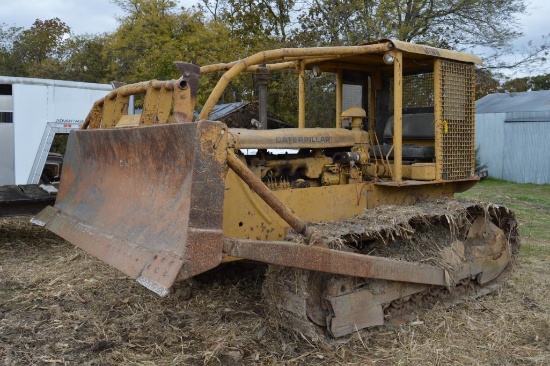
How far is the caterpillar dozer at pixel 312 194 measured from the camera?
363 centimetres

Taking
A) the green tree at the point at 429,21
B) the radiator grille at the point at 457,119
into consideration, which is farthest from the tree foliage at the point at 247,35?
the radiator grille at the point at 457,119

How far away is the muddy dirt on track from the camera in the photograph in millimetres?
4168

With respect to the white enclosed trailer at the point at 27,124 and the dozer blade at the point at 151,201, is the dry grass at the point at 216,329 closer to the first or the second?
the dozer blade at the point at 151,201

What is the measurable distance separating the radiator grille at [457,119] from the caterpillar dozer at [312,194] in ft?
0.06

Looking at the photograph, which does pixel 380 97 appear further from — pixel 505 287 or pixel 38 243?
pixel 38 243

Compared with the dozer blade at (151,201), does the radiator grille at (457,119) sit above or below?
above

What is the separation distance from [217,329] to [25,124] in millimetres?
5858

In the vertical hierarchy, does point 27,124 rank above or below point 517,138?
below

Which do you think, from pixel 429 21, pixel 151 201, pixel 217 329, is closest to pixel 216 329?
pixel 217 329

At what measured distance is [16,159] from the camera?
8797 mm

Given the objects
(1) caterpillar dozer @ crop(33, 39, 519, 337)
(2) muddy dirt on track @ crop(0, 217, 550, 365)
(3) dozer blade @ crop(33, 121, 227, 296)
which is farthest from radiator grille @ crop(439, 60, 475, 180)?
(3) dozer blade @ crop(33, 121, 227, 296)

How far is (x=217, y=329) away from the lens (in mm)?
4637

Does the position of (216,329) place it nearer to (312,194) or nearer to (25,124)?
(312,194)

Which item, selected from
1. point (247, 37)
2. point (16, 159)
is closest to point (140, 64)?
point (247, 37)
